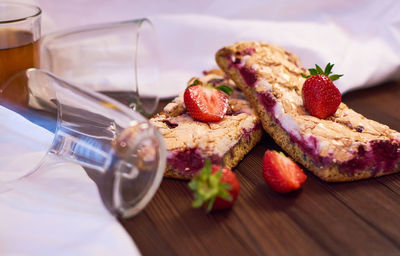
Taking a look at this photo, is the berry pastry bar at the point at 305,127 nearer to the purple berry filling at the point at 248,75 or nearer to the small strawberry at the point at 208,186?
the purple berry filling at the point at 248,75

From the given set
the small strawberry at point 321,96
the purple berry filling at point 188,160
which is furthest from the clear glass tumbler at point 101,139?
the small strawberry at point 321,96

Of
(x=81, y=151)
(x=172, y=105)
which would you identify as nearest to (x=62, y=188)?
Answer: (x=81, y=151)

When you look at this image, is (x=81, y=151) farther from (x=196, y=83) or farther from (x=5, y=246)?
(x=196, y=83)

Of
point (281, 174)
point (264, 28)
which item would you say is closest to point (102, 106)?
point (281, 174)

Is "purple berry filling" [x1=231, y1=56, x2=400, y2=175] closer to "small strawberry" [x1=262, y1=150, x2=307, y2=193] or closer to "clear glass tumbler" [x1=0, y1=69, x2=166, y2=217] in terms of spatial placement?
"small strawberry" [x1=262, y1=150, x2=307, y2=193]

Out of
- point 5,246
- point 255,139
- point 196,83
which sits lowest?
point 5,246

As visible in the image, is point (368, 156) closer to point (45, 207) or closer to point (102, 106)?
point (102, 106)
